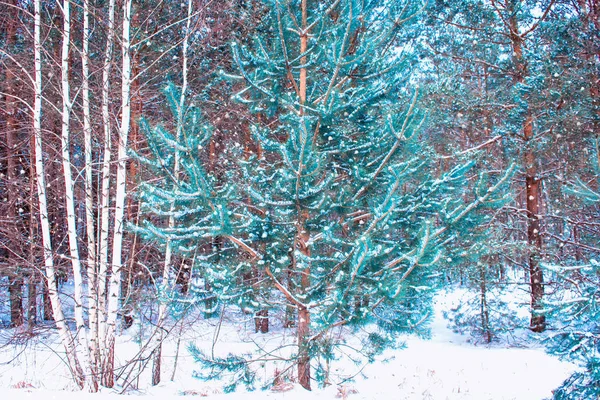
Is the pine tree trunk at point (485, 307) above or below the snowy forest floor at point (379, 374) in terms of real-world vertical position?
above

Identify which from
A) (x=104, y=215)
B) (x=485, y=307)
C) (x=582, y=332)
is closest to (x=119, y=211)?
(x=104, y=215)

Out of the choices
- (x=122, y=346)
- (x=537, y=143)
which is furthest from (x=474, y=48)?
(x=122, y=346)

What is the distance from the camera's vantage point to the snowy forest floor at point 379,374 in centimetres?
627

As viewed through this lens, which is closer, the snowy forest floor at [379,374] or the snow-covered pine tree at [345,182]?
the snow-covered pine tree at [345,182]

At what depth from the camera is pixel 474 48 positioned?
435 inches

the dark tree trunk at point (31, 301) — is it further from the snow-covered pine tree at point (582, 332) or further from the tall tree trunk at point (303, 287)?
the snow-covered pine tree at point (582, 332)

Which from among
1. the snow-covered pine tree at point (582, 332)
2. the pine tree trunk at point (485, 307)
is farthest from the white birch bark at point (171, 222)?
the pine tree trunk at point (485, 307)

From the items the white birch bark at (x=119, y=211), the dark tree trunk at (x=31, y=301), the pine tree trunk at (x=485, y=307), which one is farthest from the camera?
the pine tree trunk at (x=485, y=307)

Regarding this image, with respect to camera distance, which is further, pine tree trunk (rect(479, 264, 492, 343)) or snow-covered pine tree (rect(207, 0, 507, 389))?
pine tree trunk (rect(479, 264, 492, 343))

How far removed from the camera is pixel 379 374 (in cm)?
948

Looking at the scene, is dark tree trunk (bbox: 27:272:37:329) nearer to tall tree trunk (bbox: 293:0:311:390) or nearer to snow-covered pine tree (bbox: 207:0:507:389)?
snow-covered pine tree (bbox: 207:0:507:389)

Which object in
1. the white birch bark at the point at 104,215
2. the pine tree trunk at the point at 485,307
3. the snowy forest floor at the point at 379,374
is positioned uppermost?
the white birch bark at the point at 104,215

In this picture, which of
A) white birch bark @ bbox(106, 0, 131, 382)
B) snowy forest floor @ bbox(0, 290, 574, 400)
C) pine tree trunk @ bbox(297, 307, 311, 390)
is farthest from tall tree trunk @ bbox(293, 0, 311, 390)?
white birch bark @ bbox(106, 0, 131, 382)

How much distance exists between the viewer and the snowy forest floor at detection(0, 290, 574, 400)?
627 cm
